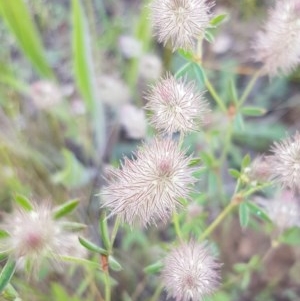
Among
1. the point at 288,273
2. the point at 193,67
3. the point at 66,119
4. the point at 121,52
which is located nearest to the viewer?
the point at 193,67

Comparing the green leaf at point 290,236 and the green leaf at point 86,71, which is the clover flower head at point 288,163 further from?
the green leaf at point 86,71

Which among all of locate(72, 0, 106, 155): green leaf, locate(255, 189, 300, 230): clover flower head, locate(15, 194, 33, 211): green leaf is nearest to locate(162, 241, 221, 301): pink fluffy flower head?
locate(15, 194, 33, 211): green leaf

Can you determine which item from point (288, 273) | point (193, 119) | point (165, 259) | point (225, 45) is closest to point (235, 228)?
point (288, 273)

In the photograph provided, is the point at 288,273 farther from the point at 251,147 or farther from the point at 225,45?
the point at 225,45

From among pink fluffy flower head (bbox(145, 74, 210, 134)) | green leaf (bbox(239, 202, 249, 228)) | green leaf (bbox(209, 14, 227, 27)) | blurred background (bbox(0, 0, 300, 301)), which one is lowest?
pink fluffy flower head (bbox(145, 74, 210, 134))

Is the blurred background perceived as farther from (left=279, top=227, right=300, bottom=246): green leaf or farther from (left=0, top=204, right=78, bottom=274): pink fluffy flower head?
(left=0, top=204, right=78, bottom=274): pink fluffy flower head

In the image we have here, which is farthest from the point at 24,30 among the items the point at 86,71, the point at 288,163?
the point at 288,163
